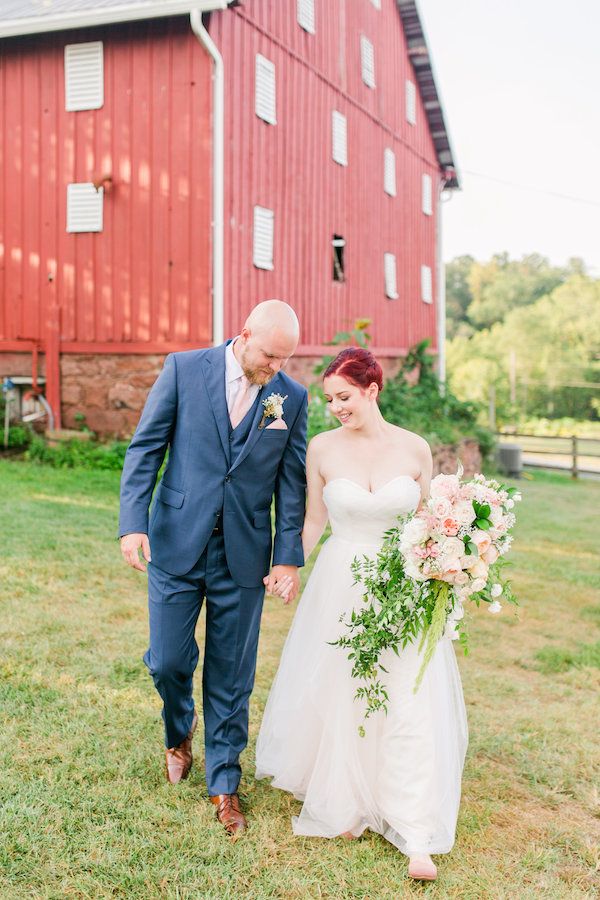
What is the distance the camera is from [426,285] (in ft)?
70.3

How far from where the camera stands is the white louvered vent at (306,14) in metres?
15.0

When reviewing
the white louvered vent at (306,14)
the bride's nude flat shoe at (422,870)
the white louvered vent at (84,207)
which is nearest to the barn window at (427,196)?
the white louvered vent at (306,14)

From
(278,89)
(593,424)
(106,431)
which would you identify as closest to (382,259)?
(278,89)

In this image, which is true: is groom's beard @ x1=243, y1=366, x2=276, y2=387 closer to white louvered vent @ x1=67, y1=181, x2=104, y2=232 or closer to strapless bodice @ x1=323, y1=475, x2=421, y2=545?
strapless bodice @ x1=323, y1=475, x2=421, y2=545

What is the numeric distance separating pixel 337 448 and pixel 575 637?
12.2 ft

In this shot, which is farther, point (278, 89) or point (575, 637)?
point (278, 89)

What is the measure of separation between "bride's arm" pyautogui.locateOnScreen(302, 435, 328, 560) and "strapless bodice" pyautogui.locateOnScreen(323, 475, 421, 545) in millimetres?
63

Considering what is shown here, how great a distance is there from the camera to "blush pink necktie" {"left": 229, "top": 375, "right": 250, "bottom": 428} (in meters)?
3.63

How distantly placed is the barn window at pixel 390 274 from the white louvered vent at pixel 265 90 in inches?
215

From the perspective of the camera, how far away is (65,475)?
451 inches

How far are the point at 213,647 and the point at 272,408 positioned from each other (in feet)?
3.40

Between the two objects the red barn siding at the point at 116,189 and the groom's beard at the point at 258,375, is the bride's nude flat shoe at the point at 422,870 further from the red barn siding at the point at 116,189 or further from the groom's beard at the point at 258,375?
the red barn siding at the point at 116,189

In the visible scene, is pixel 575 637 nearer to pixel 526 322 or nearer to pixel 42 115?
pixel 42 115

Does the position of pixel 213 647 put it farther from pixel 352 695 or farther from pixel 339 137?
pixel 339 137
